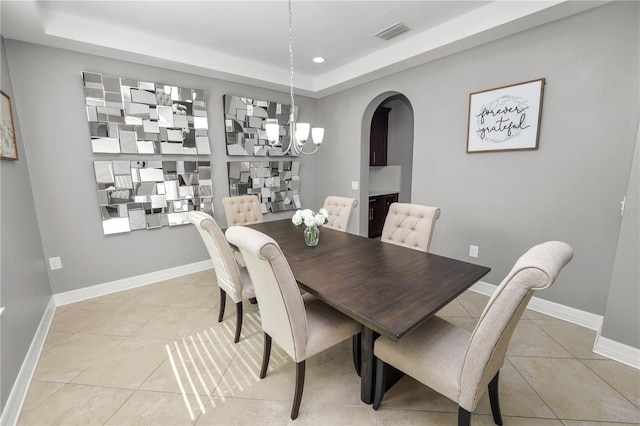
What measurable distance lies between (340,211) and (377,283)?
5.02ft

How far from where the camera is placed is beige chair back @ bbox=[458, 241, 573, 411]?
2.95 ft

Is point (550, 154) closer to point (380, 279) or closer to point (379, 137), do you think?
point (380, 279)

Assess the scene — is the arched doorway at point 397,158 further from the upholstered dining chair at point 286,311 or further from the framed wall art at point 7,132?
the framed wall art at point 7,132

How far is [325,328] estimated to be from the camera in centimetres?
151

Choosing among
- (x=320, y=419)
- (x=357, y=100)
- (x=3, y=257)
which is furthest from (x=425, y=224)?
(x=3, y=257)

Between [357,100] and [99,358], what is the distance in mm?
3926

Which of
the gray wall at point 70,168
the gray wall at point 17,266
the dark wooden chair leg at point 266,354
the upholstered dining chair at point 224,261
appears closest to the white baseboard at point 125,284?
the gray wall at point 70,168

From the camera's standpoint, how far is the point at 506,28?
90.4 inches

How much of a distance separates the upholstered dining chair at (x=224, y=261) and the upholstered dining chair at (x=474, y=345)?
109cm

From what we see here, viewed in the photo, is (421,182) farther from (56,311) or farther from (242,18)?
(56,311)

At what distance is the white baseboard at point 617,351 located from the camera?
1812 millimetres

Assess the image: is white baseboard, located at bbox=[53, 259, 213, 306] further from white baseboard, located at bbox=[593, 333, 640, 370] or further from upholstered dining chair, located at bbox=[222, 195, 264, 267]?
white baseboard, located at bbox=[593, 333, 640, 370]

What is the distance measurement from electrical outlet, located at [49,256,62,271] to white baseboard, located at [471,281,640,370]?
14.1 ft

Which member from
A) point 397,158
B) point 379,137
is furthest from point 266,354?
point 397,158
